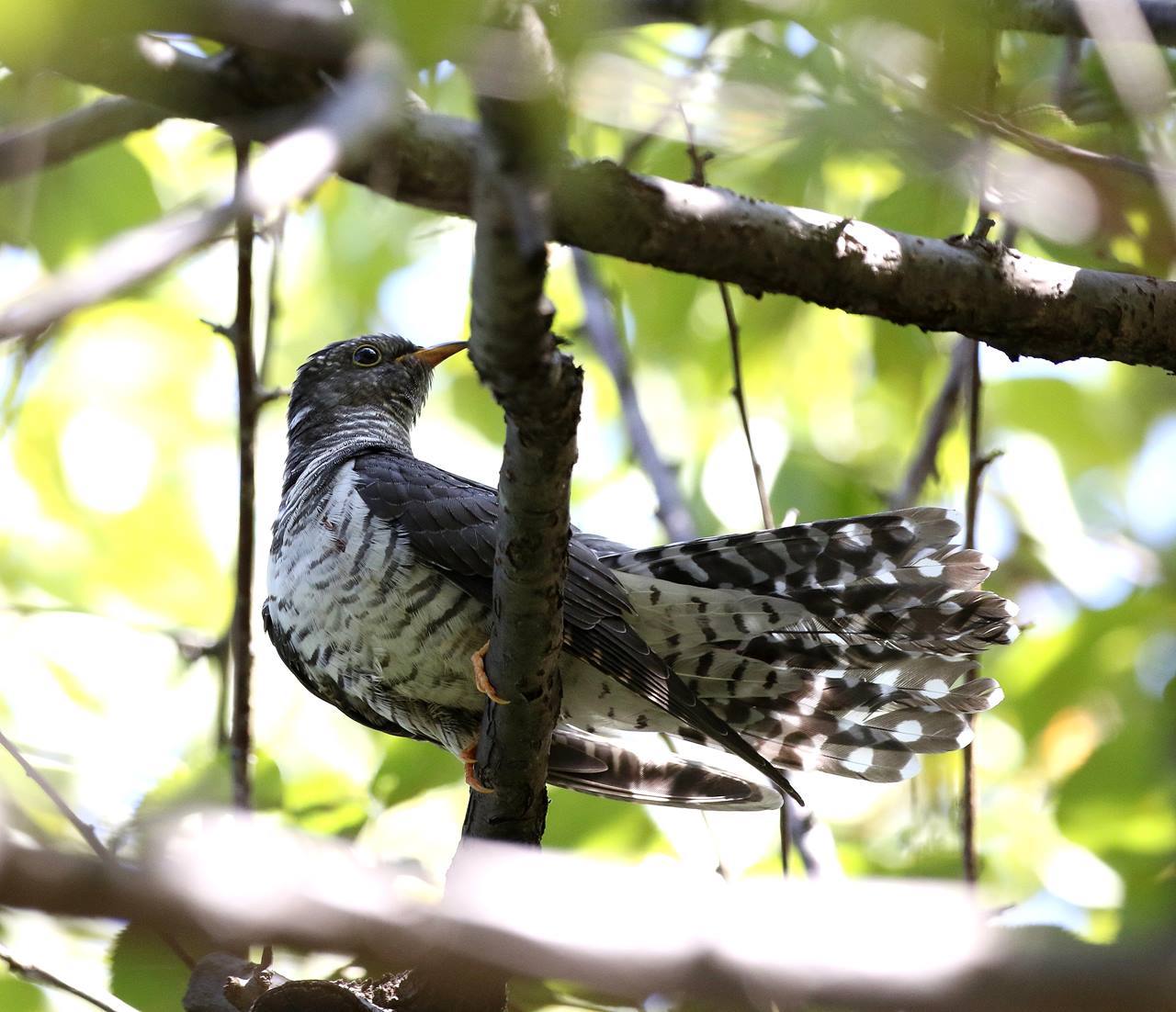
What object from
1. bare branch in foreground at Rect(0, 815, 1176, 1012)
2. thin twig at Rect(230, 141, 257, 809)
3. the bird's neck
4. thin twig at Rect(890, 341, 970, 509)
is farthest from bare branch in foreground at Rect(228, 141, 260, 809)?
bare branch in foreground at Rect(0, 815, 1176, 1012)

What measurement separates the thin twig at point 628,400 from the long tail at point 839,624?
0.63 m

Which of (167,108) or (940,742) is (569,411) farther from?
(940,742)

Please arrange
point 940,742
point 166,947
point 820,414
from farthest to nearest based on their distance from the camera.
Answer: point 820,414 → point 940,742 → point 166,947

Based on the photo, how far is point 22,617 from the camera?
383cm

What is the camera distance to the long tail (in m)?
3.17

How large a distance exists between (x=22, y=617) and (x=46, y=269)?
134 centimetres

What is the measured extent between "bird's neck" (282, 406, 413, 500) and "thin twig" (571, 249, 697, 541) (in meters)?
0.82

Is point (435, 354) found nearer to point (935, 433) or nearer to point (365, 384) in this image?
point (365, 384)

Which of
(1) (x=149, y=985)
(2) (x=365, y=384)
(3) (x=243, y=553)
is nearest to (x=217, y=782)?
(1) (x=149, y=985)

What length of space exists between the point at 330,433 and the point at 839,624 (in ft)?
6.45

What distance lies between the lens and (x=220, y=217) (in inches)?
42.9

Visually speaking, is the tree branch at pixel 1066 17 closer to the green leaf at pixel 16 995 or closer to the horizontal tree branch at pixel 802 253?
the horizontal tree branch at pixel 802 253

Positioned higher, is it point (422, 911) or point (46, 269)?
point (46, 269)

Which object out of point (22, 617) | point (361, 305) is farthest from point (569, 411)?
point (361, 305)
